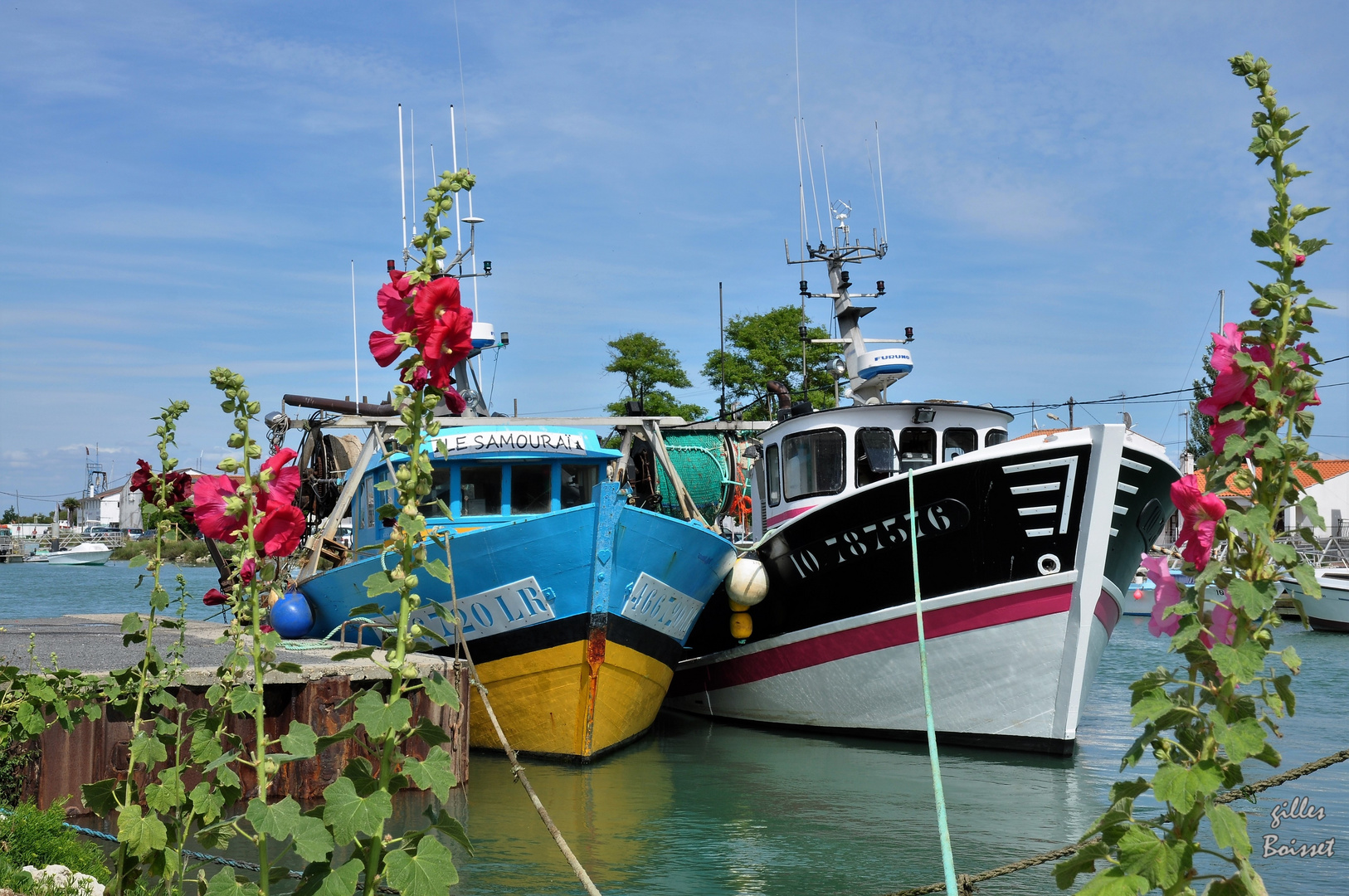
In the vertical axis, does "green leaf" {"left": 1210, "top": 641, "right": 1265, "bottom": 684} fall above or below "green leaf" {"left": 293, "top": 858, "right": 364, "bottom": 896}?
above

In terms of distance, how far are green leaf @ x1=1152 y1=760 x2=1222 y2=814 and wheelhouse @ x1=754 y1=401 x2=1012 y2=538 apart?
11.2 metres

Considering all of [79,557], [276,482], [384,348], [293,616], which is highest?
[79,557]

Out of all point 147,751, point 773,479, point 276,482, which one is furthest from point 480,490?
point 276,482

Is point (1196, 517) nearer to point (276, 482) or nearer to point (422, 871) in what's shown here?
point (422, 871)

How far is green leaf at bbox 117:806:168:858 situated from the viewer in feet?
11.8

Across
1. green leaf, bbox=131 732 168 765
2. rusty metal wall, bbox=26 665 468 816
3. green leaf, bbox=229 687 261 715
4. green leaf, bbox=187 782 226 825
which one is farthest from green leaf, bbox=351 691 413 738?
rusty metal wall, bbox=26 665 468 816

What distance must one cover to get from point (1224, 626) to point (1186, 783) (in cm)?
36

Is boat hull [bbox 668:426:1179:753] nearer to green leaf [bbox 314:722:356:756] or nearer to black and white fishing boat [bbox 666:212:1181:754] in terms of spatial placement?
black and white fishing boat [bbox 666:212:1181:754]

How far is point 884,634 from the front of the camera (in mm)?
12523

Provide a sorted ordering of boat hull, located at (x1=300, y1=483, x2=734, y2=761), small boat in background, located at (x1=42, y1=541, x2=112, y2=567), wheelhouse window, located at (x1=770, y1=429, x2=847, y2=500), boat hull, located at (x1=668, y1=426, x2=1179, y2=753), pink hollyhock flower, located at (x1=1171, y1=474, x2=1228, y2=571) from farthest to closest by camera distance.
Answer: small boat in background, located at (x1=42, y1=541, x2=112, y2=567) < wheelhouse window, located at (x1=770, y1=429, x2=847, y2=500) < boat hull, located at (x1=668, y1=426, x2=1179, y2=753) < boat hull, located at (x1=300, y1=483, x2=734, y2=761) < pink hollyhock flower, located at (x1=1171, y1=474, x2=1228, y2=571)

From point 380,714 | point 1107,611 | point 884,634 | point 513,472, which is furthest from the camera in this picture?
point 513,472

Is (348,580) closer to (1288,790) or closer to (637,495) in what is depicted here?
(637,495)

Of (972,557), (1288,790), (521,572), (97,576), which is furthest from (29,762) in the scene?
(97,576)

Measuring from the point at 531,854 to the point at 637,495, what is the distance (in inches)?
426
